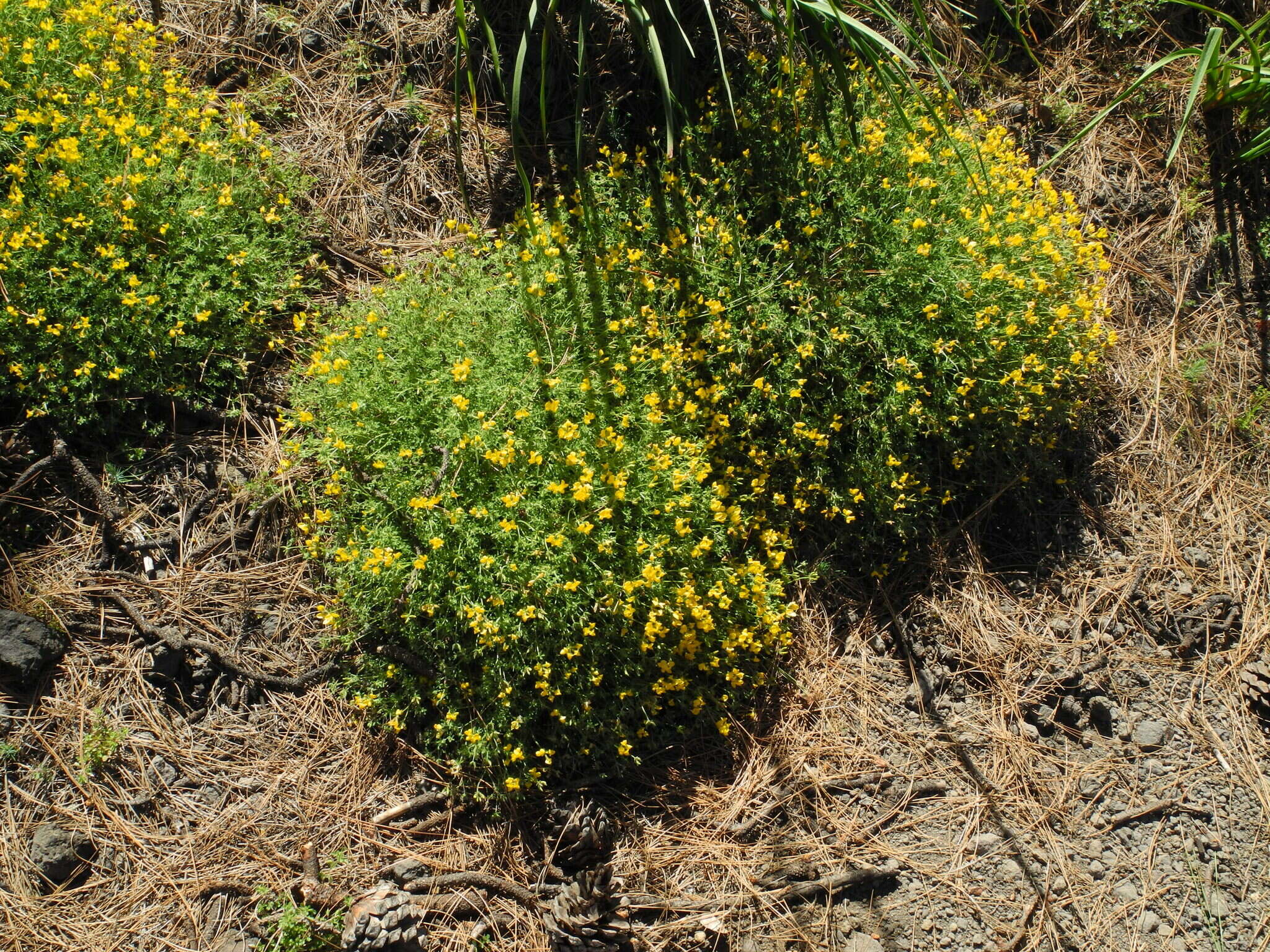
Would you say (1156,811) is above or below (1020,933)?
below

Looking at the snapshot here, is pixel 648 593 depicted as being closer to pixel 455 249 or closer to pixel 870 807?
pixel 870 807

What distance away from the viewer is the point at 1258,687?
3.55m

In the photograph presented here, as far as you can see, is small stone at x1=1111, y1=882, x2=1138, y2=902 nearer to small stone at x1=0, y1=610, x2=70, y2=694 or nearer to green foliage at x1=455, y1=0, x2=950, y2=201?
green foliage at x1=455, y1=0, x2=950, y2=201

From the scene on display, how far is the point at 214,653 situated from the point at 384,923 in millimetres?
1229

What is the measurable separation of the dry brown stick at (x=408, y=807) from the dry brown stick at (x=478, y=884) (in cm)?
24

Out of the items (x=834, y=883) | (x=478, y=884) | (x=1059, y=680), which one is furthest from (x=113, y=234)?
(x=1059, y=680)

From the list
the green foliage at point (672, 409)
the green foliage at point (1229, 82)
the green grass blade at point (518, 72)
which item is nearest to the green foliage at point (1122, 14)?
the green foliage at point (1229, 82)

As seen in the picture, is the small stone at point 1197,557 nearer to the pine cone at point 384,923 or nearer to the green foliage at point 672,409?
the green foliage at point 672,409

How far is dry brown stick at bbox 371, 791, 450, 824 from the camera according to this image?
3.12 m

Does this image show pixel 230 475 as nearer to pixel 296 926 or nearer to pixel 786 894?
pixel 296 926

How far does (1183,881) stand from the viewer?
10.6 ft

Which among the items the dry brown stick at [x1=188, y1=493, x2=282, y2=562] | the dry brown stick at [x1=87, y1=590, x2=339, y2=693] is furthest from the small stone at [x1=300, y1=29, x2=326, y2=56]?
the dry brown stick at [x1=87, y1=590, x2=339, y2=693]

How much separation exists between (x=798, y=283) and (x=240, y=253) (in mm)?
2336

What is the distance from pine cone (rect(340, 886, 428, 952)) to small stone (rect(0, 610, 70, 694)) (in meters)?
1.48
